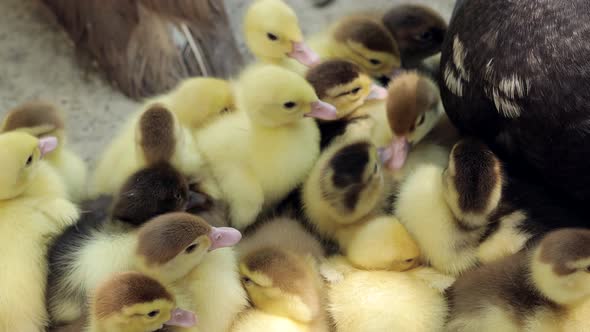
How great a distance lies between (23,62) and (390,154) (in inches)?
56.2

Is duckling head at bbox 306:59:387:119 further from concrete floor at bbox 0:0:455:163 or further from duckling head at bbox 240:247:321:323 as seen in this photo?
concrete floor at bbox 0:0:455:163

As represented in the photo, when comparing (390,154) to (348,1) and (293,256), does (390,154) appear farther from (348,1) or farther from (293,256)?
(348,1)

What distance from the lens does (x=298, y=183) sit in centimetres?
153

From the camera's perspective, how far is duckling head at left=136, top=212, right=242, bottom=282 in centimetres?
120

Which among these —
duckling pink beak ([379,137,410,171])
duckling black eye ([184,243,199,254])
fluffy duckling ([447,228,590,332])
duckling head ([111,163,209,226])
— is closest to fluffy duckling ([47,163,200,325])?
duckling head ([111,163,209,226])

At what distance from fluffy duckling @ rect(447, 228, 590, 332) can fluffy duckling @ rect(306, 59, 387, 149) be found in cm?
45

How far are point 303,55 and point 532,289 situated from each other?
787 mm

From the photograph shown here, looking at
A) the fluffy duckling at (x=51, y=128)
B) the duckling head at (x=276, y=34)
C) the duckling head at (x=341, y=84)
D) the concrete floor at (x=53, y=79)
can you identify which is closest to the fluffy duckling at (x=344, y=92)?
the duckling head at (x=341, y=84)

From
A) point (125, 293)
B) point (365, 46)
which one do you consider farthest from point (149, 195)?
point (365, 46)

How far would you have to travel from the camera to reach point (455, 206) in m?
1.32

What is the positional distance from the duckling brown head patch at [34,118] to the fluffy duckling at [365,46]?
0.67 m

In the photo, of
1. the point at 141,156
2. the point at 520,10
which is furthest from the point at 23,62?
the point at 520,10

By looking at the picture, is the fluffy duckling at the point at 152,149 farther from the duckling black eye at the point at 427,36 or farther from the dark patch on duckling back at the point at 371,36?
the duckling black eye at the point at 427,36

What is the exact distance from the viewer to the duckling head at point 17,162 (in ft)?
4.25
